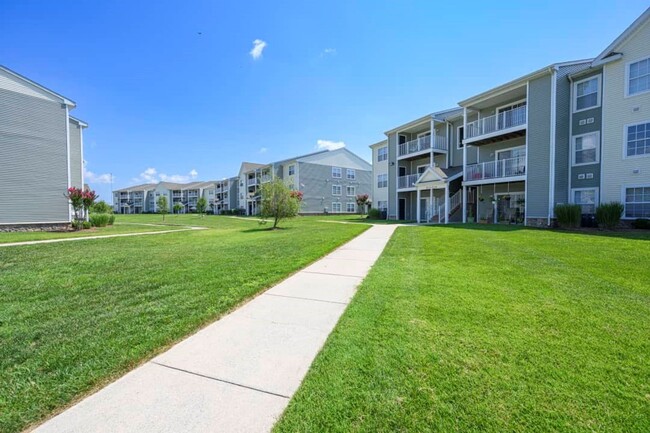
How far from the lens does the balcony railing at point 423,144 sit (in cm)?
2464

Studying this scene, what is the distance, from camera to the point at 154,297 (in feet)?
15.7

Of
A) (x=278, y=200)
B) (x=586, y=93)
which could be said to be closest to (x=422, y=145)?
(x=586, y=93)

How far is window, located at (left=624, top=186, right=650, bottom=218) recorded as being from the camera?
14.4 meters

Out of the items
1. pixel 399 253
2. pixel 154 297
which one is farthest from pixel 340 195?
pixel 154 297

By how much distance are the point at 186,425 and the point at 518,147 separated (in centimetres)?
2371

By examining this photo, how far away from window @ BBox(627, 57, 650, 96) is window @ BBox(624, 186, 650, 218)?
481cm

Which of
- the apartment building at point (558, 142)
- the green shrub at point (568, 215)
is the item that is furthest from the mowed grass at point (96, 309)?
the apartment building at point (558, 142)

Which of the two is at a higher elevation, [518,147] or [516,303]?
[518,147]

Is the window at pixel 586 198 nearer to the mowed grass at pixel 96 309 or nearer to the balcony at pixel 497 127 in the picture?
the balcony at pixel 497 127

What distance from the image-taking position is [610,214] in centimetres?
1428

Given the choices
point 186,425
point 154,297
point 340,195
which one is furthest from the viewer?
point 340,195

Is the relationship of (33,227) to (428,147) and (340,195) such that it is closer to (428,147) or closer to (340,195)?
(428,147)

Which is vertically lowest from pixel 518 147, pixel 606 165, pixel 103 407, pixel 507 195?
pixel 103 407

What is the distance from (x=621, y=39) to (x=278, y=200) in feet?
65.8
